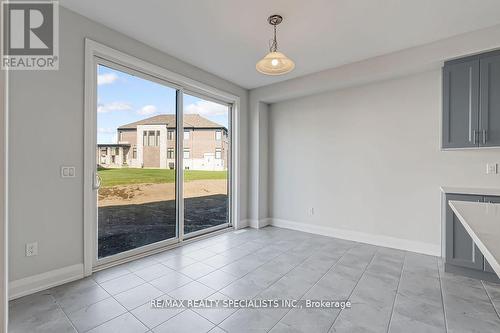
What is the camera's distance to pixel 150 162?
3502mm

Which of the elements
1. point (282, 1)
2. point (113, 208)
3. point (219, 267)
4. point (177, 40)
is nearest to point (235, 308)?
point (219, 267)

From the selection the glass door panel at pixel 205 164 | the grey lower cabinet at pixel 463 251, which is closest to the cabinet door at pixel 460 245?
the grey lower cabinet at pixel 463 251

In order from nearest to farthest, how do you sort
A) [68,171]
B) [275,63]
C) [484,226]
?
[484,226], [275,63], [68,171]

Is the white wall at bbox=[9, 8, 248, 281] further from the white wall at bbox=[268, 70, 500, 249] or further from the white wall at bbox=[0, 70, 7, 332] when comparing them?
the white wall at bbox=[268, 70, 500, 249]

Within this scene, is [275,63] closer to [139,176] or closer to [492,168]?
→ [139,176]

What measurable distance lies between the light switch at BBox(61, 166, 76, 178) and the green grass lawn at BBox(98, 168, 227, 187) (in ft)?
1.09

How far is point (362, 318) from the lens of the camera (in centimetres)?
195

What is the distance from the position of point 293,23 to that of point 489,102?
8.08 feet

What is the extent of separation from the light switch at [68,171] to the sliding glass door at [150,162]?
0.25m

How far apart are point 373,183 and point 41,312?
432 centimetres

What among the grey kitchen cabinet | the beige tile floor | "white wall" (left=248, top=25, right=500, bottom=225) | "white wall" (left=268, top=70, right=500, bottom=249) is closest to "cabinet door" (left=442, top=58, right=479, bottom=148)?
the grey kitchen cabinet

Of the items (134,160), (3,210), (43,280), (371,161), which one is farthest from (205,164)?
(3,210)

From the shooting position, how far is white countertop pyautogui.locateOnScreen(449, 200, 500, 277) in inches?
34.1

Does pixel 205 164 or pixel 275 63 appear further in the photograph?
pixel 205 164
